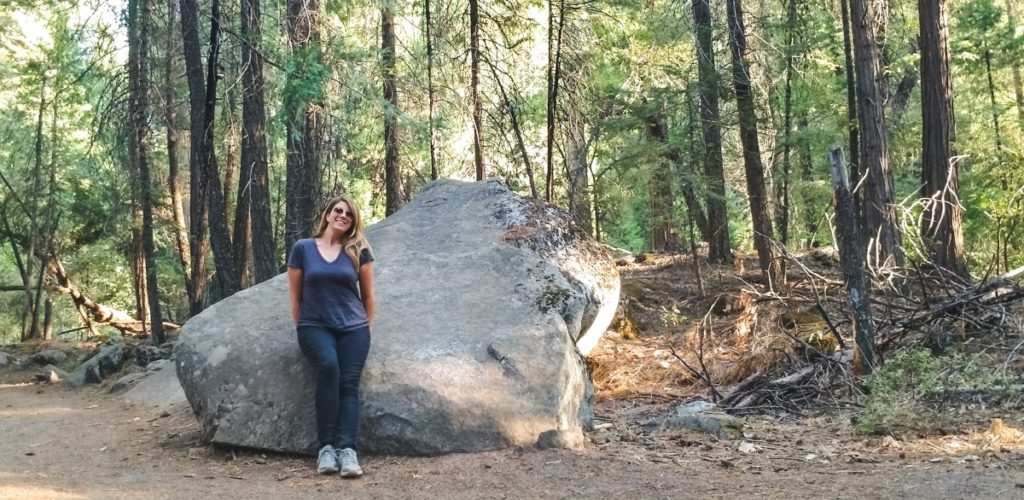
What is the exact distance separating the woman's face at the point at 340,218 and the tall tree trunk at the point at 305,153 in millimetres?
4132

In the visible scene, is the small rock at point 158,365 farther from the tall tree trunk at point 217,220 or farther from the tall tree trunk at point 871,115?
the tall tree trunk at point 871,115

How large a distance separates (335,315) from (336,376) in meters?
0.44

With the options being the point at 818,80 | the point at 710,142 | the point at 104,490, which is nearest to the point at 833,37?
the point at 818,80

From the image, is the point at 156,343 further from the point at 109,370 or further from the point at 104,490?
the point at 104,490

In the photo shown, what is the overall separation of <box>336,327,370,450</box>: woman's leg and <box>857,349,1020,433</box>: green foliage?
143 inches

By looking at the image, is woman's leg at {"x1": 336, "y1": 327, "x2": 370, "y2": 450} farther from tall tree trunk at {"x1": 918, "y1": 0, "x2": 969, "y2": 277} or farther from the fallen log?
the fallen log

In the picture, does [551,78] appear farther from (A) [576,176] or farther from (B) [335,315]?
(B) [335,315]

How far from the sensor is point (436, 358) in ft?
18.1

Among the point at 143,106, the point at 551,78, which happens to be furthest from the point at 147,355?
the point at 551,78

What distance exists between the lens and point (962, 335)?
705 centimetres

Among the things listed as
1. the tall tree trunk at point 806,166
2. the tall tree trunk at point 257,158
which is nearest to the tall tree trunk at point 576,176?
the tall tree trunk at point 257,158

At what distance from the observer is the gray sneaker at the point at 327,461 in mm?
4883

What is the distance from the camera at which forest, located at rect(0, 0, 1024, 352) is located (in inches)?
386

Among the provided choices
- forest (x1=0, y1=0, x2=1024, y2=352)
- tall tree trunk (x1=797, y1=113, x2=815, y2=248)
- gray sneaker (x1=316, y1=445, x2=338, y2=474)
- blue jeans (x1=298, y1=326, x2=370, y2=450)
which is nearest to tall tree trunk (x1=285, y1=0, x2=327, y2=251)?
forest (x1=0, y1=0, x2=1024, y2=352)
